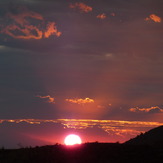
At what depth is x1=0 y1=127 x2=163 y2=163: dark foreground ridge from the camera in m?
29.4

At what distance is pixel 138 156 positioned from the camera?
29797 mm

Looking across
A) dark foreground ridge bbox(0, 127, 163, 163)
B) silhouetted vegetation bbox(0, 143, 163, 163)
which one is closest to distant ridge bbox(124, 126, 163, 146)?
dark foreground ridge bbox(0, 127, 163, 163)

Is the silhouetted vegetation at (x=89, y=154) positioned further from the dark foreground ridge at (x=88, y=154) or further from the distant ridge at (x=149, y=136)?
the distant ridge at (x=149, y=136)

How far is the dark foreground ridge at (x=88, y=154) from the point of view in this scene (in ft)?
96.5

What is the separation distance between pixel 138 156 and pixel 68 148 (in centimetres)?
786

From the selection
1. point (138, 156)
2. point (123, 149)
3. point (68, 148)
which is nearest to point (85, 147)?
point (68, 148)

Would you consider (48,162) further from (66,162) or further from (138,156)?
(138,156)

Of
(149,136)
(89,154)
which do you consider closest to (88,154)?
(89,154)

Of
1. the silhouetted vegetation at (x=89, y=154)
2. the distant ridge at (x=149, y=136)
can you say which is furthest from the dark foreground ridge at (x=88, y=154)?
the distant ridge at (x=149, y=136)

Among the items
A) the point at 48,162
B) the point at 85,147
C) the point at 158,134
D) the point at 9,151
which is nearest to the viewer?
the point at 48,162

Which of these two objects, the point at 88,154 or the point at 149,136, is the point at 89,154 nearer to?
the point at 88,154

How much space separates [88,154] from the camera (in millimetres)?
31125

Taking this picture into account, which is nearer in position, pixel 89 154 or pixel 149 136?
pixel 89 154

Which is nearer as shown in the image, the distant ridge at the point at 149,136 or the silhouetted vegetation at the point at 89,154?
the silhouetted vegetation at the point at 89,154
